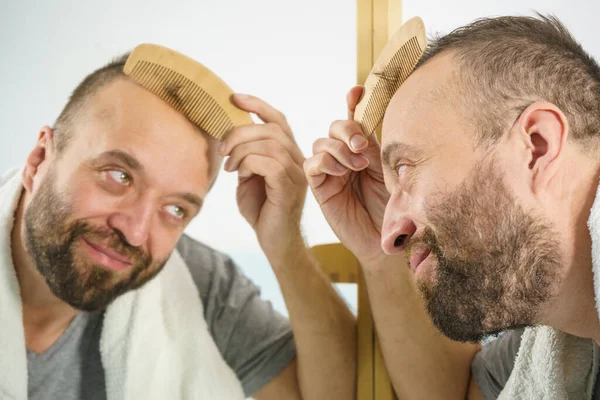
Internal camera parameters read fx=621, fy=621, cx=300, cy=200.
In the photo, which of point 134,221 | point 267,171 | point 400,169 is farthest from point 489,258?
point 134,221

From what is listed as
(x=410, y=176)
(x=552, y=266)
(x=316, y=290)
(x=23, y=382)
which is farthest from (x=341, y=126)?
(x=23, y=382)

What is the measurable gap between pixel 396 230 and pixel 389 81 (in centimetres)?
24

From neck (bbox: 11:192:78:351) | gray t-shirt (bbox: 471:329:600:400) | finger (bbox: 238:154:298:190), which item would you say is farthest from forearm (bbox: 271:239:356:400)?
Answer: neck (bbox: 11:192:78:351)

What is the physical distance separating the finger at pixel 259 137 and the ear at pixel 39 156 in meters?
0.27

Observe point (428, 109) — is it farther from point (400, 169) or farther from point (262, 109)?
point (262, 109)

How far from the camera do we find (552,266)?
0.81 m

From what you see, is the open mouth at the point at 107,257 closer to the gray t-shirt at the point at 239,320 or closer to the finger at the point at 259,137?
the gray t-shirt at the point at 239,320

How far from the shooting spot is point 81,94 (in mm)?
992

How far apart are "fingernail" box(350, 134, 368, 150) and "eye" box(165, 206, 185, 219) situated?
0.30m

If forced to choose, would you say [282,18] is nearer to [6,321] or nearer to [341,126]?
[341,126]

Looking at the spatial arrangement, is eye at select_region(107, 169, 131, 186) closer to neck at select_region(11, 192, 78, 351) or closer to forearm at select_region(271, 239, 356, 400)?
neck at select_region(11, 192, 78, 351)

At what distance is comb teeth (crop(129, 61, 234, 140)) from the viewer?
100 centimetres

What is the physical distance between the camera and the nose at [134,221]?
96cm

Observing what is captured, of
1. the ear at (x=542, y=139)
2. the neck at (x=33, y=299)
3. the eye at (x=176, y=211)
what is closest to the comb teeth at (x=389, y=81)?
the ear at (x=542, y=139)
